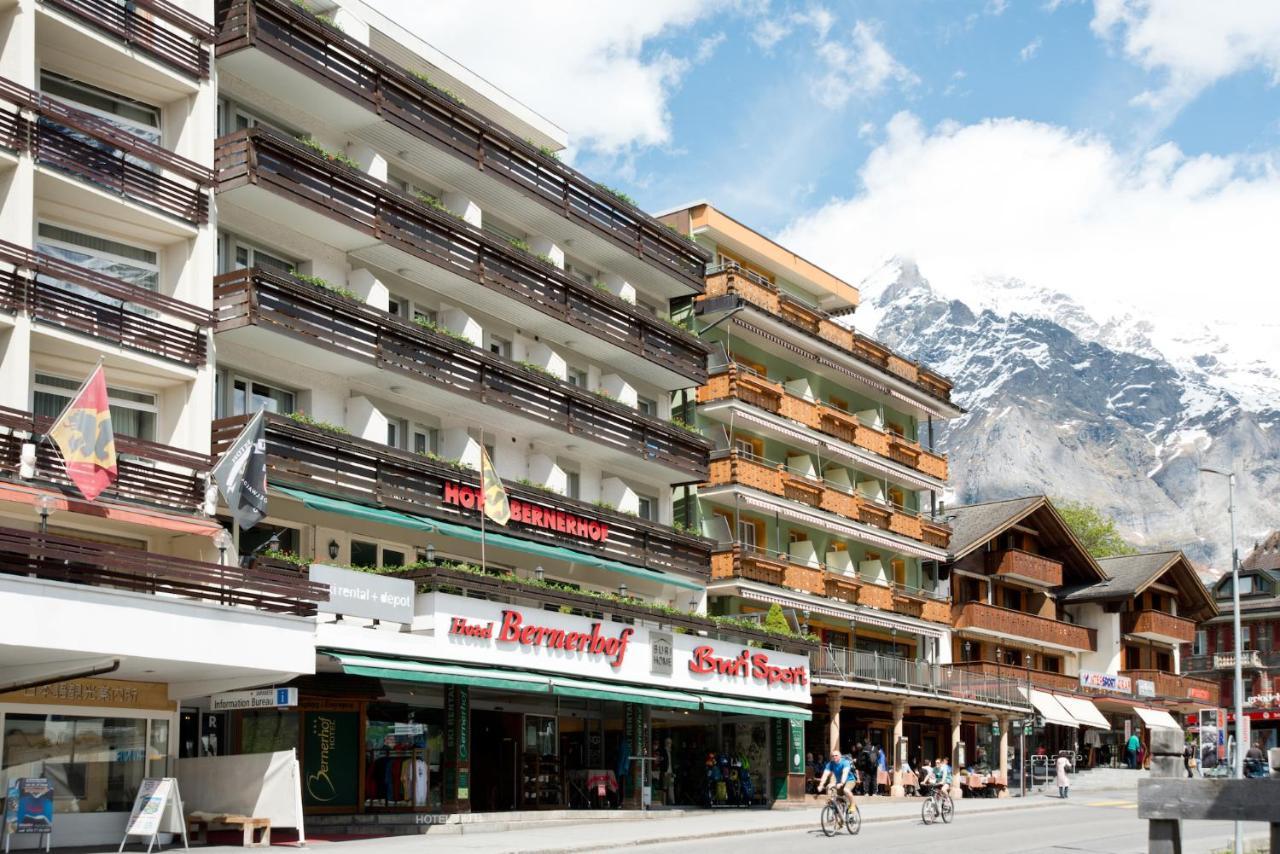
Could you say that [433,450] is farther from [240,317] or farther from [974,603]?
[974,603]

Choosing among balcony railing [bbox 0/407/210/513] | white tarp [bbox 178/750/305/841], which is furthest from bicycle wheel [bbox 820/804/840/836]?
balcony railing [bbox 0/407/210/513]

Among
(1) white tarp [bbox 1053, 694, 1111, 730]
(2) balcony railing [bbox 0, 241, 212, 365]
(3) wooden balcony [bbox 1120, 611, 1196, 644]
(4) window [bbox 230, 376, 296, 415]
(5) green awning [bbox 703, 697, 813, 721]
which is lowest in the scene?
(1) white tarp [bbox 1053, 694, 1111, 730]

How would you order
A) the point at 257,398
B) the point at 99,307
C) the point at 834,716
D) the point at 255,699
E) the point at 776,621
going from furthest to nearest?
the point at 834,716 < the point at 776,621 < the point at 257,398 < the point at 99,307 < the point at 255,699

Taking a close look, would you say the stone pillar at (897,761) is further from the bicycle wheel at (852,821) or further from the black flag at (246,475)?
the black flag at (246,475)

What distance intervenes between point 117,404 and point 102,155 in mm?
4857

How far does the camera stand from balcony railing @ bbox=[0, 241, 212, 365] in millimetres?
30319

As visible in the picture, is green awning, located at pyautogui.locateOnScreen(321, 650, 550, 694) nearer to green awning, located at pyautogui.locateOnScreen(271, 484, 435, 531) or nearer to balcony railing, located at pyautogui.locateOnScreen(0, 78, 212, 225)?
green awning, located at pyautogui.locateOnScreen(271, 484, 435, 531)

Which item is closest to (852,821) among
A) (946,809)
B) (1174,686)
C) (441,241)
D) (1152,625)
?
(946,809)

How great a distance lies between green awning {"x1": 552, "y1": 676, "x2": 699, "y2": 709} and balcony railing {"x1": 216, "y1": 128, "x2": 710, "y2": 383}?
1015 centimetres

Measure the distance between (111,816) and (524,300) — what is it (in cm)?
1820

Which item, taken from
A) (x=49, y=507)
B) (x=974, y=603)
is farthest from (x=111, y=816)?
(x=974, y=603)

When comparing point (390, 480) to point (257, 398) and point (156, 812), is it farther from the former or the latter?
point (156, 812)

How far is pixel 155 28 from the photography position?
3353cm

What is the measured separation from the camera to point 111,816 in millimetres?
30594
